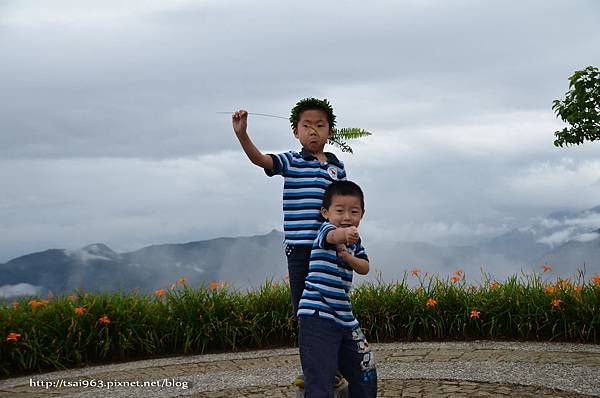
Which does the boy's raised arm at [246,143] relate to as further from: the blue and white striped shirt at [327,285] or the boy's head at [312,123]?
the blue and white striped shirt at [327,285]

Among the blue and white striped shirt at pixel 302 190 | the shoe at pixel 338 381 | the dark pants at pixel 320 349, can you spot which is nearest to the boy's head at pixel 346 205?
the blue and white striped shirt at pixel 302 190

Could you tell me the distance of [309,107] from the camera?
13.8 ft

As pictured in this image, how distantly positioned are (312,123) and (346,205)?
77 centimetres

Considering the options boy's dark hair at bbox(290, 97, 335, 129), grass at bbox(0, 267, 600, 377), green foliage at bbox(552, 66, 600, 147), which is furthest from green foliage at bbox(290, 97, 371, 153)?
green foliage at bbox(552, 66, 600, 147)

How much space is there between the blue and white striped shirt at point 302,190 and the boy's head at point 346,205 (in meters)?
0.39

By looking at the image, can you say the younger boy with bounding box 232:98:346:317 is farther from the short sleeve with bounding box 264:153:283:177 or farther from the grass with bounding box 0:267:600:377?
the grass with bounding box 0:267:600:377

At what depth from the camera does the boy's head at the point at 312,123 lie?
13.7 ft

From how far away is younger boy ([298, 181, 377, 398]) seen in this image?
11.7 feet

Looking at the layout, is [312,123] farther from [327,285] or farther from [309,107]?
[327,285]

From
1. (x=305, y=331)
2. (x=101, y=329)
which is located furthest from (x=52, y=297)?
(x=305, y=331)

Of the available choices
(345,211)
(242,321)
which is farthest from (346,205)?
(242,321)

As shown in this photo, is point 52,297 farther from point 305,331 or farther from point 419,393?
point 305,331

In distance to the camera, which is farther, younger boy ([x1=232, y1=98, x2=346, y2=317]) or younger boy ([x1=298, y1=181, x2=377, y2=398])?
younger boy ([x1=232, y1=98, x2=346, y2=317])

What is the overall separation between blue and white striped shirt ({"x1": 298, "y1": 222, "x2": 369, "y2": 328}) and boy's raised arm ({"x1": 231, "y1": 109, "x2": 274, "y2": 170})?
677 mm
